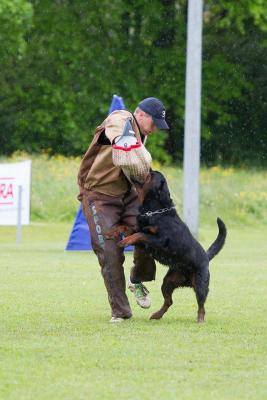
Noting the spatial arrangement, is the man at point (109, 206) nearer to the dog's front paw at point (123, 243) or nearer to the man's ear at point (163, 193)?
the dog's front paw at point (123, 243)

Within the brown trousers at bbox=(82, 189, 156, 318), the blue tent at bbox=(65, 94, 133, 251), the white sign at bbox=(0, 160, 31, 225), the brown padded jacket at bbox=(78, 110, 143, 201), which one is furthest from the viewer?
the white sign at bbox=(0, 160, 31, 225)

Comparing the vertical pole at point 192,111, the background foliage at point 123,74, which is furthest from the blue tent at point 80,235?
the background foliage at point 123,74

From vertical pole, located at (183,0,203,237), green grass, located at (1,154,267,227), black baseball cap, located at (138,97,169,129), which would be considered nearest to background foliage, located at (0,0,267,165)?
A: green grass, located at (1,154,267,227)

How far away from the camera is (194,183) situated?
1755cm

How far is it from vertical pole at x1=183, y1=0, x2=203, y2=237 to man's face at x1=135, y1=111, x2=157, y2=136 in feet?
30.1

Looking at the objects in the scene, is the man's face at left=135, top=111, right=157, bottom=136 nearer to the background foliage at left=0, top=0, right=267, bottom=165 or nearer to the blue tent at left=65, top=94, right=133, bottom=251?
the blue tent at left=65, top=94, right=133, bottom=251

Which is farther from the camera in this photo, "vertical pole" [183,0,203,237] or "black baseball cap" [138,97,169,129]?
"vertical pole" [183,0,203,237]

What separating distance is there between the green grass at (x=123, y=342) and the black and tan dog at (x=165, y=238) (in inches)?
14.4

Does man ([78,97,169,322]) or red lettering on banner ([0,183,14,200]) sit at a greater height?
man ([78,97,169,322])

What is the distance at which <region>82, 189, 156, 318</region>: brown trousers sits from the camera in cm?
848

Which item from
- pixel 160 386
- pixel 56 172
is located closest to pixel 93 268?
pixel 160 386

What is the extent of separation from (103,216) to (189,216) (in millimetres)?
9127

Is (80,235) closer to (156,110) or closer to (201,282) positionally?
(201,282)

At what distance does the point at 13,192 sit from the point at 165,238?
387 inches
